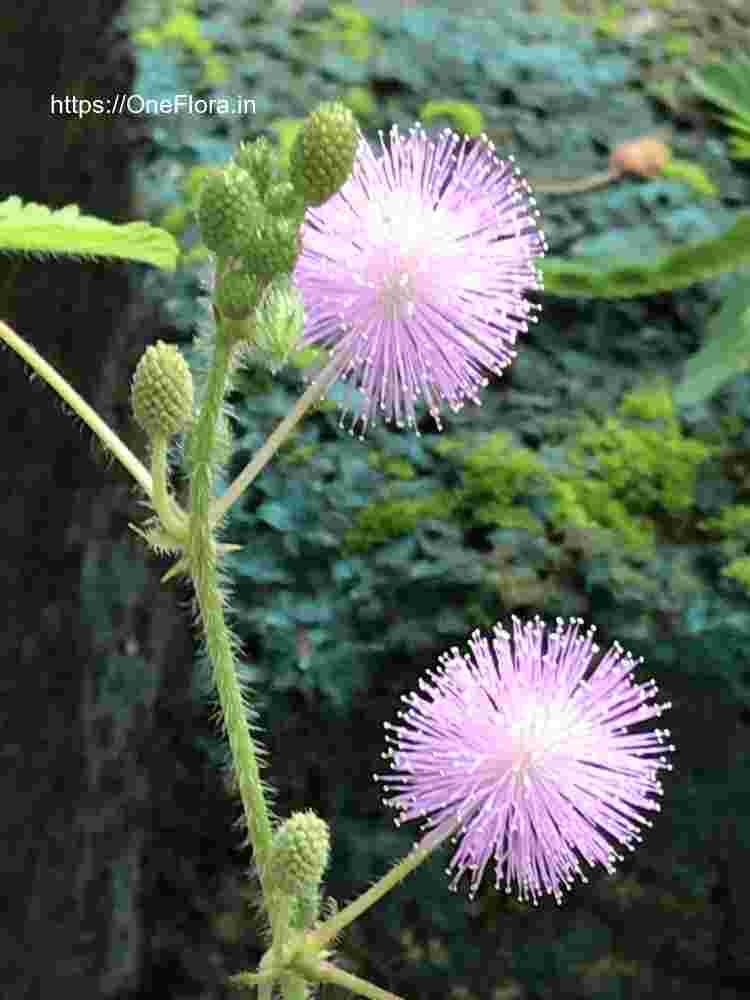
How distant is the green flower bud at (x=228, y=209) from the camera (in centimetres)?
95

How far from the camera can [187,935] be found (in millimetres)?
1921

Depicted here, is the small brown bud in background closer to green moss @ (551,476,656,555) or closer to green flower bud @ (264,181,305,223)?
green moss @ (551,476,656,555)

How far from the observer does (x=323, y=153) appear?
0.95 meters

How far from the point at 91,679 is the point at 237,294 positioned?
116cm

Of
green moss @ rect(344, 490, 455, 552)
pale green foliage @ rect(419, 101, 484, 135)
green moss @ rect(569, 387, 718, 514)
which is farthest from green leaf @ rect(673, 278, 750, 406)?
pale green foliage @ rect(419, 101, 484, 135)

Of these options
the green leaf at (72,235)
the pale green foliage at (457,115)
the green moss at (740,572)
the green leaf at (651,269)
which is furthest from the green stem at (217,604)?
the pale green foliage at (457,115)

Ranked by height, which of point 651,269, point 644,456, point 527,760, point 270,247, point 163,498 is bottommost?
point 527,760

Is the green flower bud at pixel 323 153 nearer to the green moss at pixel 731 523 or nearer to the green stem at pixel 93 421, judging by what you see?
the green stem at pixel 93 421

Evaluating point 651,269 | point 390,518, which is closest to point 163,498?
point 390,518

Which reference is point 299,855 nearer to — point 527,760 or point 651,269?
point 527,760

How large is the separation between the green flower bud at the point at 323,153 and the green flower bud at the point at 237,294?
0.06 m

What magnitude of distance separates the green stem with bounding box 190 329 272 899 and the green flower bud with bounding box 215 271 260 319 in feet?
0.08

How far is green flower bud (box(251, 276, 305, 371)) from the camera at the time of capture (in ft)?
3.26

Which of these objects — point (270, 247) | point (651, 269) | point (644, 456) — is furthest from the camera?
point (651, 269)
